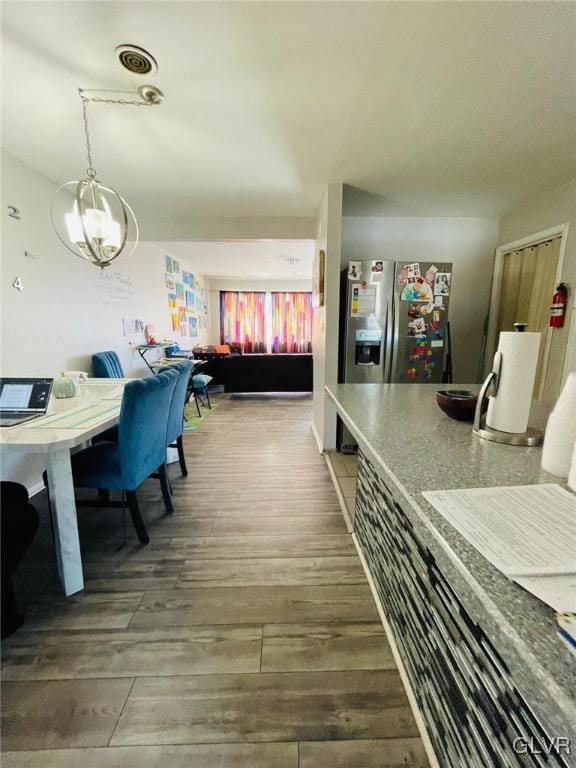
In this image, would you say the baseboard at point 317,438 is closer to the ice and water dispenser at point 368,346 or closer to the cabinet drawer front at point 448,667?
the ice and water dispenser at point 368,346

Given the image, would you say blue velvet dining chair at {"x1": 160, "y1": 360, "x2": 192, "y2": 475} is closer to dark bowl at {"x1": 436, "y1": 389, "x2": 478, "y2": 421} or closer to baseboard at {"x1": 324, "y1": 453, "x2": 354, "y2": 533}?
baseboard at {"x1": 324, "y1": 453, "x2": 354, "y2": 533}

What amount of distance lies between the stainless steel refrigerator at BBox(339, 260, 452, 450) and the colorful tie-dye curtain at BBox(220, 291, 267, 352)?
16.8 feet

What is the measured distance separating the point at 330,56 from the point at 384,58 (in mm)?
246

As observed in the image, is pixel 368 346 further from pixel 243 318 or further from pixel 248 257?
pixel 243 318

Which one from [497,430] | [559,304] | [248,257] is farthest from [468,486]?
[248,257]

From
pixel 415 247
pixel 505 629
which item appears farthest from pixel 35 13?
pixel 415 247

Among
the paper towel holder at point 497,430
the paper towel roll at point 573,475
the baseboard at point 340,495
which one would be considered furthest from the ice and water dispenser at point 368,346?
the paper towel roll at point 573,475

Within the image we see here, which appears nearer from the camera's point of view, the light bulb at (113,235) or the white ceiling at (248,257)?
the light bulb at (113,235)

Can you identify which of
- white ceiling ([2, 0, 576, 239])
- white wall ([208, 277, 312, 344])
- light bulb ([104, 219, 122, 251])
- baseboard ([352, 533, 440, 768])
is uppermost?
white ceiling ([2, 0, 576, 239])

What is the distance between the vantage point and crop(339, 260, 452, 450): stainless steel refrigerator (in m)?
2.93

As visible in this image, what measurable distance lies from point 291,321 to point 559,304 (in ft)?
19.4

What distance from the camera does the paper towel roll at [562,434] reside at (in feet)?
2.31

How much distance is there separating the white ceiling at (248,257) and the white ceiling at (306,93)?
161 centimetres

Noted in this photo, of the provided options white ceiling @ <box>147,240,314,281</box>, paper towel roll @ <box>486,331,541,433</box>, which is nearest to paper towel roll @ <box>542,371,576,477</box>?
paper towel roll @ <box>486,331,541,433</box>
